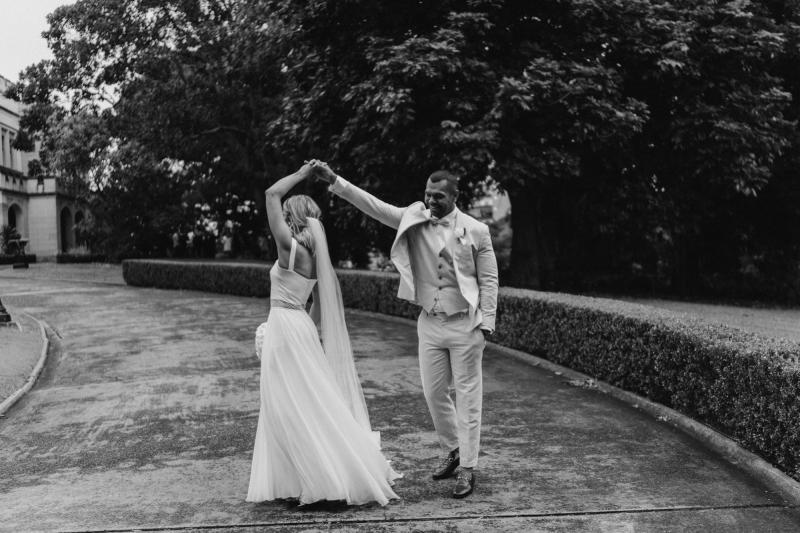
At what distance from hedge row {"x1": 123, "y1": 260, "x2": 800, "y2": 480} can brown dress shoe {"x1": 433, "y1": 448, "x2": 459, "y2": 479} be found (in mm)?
2427

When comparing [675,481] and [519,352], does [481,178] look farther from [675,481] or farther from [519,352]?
[675,481]

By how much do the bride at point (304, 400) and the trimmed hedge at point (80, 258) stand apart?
162 ft

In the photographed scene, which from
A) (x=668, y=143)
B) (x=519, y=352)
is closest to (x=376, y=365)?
(x=519, y=352)

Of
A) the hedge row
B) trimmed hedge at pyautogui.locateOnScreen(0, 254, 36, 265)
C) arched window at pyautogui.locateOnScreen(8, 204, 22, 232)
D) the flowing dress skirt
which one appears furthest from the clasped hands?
arched window at pyautogui.locateOnScreen(8, 204, 22, 232)

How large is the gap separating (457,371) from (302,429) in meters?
1.18

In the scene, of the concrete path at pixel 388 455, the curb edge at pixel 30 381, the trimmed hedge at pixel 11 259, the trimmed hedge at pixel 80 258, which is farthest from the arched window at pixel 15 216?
the concrete path at pixel 388 455

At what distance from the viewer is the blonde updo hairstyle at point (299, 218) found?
5.28 metres

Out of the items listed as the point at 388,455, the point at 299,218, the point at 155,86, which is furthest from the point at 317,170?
the point at 155,86

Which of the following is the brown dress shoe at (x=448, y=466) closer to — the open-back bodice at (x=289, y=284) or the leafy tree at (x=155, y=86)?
the open-back bodice at (x=289, y=284)

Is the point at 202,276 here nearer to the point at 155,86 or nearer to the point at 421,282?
the point at 155,86

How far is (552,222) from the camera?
2416cm

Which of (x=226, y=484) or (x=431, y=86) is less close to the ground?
(x=431, y=86)

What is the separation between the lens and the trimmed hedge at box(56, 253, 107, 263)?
168 ft

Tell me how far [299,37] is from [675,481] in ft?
51.2
